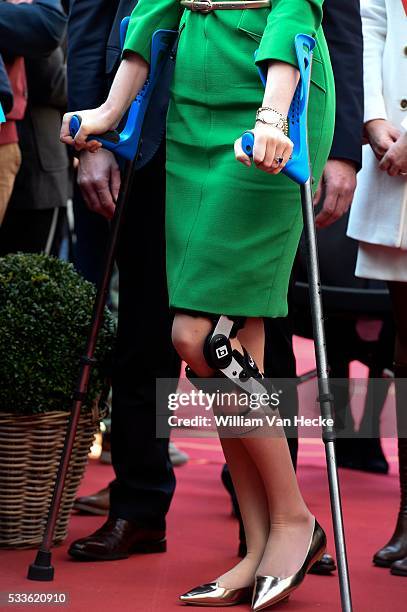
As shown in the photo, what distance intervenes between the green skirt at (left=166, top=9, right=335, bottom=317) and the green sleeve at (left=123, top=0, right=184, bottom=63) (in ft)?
0.33

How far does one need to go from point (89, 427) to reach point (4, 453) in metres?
0.27

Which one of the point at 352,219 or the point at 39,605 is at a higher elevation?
the point at 352,219

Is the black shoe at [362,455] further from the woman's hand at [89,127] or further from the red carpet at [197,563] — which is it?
the woman's hand at [89,127]

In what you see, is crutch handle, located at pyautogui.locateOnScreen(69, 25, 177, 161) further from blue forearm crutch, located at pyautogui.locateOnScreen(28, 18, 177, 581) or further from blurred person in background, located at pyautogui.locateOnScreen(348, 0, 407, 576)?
blurred person in background, located at pyautogui.locateOnScreen(348, 0, 407, 576)

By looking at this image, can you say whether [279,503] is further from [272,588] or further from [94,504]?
[94,504]

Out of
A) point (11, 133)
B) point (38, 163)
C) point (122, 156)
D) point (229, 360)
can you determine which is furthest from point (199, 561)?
point (38, 163)

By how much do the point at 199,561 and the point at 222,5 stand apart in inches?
62.4

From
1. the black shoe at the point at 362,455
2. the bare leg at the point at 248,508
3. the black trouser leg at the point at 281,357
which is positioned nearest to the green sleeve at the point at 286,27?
the bare leg at the point at 248,508

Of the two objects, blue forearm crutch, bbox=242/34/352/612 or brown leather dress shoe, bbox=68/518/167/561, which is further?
brown leather dress shoe, bbox=68/518/167/561

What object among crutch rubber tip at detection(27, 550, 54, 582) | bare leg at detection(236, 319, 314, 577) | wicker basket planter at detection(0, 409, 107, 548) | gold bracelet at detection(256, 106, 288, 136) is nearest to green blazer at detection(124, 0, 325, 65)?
gold bracelet at detection(256, 106, 288, 136)

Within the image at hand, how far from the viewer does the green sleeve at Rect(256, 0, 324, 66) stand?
259 centimetres

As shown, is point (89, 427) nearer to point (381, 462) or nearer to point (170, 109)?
point (170, 109)

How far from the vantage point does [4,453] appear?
350 centimetres

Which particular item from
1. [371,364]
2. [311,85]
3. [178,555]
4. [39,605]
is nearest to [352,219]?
[311,85]
